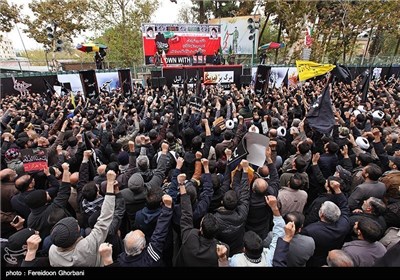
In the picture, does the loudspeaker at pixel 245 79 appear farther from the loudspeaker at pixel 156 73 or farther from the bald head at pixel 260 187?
the bald head at pixel 260 187

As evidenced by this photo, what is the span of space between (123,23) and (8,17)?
970 cm

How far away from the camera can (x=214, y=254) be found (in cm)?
213

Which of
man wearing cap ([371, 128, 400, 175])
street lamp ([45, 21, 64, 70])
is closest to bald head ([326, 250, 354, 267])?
man wearing cap ([371, 128, 400, 175])

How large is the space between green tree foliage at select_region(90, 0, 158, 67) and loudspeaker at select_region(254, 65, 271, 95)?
708 inches

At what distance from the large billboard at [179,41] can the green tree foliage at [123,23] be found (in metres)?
5.57

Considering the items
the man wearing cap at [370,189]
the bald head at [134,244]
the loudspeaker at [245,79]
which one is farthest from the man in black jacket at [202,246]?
the loudspeaker at [245,79]

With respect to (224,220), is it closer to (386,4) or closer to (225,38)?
(225,38)

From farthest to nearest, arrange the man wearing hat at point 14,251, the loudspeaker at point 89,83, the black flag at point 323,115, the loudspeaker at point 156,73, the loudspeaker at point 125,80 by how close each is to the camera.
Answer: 1. the loudspeaker at point 156,73
2. the loudspeaker at point 125,80
3. the loudspeaker at point 89,83
4. the black flag at point 323,115
5. the man wearing hat at point 14,251

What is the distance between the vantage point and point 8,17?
21.1 meters

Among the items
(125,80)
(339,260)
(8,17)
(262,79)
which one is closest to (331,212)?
(339,260)

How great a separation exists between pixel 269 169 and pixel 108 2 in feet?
91.9

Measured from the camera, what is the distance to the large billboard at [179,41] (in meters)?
20.5

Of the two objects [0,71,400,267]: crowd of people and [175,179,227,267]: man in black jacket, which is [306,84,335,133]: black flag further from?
[175,179,227,267]: man in black jacket

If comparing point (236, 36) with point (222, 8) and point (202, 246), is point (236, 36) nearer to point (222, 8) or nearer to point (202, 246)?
point (222, 8)
